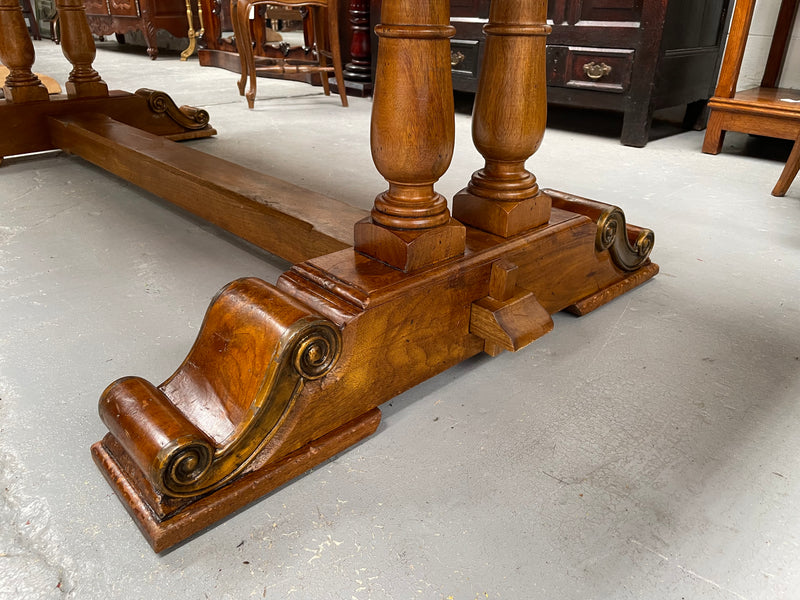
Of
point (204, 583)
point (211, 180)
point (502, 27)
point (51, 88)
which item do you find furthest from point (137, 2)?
point (204, 583)

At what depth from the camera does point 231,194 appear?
1221 mm

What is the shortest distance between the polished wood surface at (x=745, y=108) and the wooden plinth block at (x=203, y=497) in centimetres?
162

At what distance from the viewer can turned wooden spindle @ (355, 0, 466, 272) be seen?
684 mm

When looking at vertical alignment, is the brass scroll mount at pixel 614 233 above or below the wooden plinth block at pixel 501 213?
below

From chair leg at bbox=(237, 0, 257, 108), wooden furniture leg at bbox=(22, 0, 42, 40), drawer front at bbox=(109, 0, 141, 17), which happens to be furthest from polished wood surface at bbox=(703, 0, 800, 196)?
wooden furniture leg at bbox=(22, 0, 42, 40)

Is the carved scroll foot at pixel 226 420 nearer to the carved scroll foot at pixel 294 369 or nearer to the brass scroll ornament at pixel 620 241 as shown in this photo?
the carved scroll foot at pixel 294 369

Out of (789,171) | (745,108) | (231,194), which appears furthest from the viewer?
(745,108)

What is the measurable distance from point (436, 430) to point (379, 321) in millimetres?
162

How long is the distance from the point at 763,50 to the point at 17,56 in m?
2.83

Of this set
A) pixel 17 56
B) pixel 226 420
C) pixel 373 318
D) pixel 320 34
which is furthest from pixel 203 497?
pixel 320 34

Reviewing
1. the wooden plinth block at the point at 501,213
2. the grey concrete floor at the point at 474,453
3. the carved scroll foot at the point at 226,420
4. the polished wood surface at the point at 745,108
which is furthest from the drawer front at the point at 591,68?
the carved scroll foot at the point at 226,420

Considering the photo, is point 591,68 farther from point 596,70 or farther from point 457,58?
point 457,58

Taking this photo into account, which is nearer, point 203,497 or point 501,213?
point 203,497

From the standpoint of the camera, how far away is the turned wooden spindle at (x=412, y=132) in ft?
2.24
